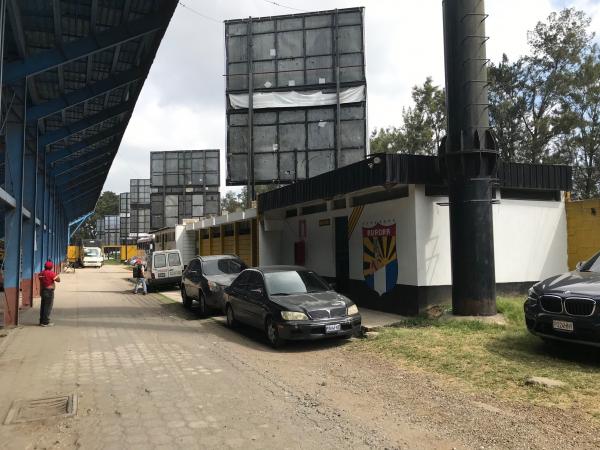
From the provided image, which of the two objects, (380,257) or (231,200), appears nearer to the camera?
(380,257)

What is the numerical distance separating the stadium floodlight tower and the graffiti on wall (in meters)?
1.90

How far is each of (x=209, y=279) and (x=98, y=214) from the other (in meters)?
107

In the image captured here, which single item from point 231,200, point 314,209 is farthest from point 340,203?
point 231,200

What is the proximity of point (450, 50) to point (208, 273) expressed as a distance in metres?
9.00

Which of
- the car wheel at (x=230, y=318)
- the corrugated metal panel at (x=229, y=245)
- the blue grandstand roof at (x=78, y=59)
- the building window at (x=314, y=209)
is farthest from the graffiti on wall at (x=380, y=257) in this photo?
the corrugated metal panel at (x=229, y=245)

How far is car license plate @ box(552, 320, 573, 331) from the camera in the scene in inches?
274

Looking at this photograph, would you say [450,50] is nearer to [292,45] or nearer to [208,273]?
[208,273]

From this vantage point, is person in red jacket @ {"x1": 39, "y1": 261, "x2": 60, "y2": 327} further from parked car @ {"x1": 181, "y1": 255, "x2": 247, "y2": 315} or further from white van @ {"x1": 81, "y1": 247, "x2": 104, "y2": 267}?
white van @ {"x1": 81, "y1": 247, "x2": 104, "y2": 267}

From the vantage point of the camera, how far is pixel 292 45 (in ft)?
74.6

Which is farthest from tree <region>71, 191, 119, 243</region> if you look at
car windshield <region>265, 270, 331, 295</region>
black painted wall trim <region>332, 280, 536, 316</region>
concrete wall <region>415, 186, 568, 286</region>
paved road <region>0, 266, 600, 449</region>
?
paved road <region>0, 266, 600, 449</region>

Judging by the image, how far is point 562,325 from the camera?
706 centimetres

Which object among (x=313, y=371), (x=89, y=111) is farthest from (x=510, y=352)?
(x=89, y=111)

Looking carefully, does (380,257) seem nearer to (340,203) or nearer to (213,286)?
(340,203)

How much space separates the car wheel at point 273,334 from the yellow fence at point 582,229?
837 cm
